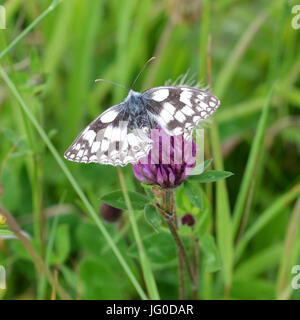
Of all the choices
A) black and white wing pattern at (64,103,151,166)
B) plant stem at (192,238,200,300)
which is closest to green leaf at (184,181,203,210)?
black and white wing pattern at (64,103,151,166)

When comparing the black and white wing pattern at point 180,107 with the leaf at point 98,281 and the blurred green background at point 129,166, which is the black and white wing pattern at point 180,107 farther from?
the leaf at point 98,281

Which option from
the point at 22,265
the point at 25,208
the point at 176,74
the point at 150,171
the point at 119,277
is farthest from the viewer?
the point at 176,74

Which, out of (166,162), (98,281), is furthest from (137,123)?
(98,281)

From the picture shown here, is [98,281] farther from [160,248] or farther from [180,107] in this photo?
[180,107]
